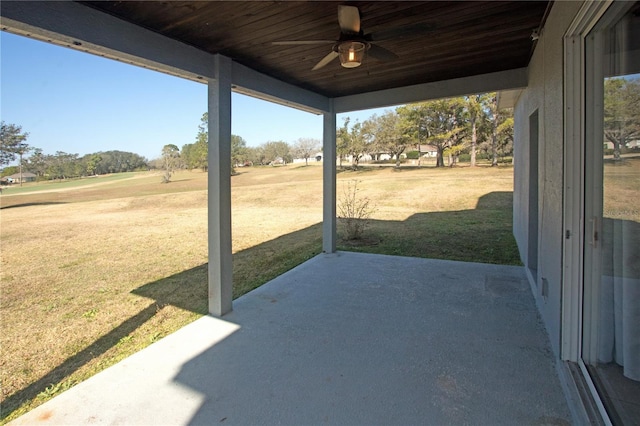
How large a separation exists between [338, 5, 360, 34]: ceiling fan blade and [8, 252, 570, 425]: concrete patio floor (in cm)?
231

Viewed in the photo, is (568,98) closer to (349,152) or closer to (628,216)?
(628,216)

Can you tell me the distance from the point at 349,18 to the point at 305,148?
3292 centimetres

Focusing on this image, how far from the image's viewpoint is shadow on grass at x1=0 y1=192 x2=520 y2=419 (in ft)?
9.32

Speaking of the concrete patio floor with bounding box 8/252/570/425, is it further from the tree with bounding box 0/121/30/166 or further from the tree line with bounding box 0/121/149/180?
the tree line with bounding box 0/121/149/180

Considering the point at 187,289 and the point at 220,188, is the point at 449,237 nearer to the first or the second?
the point at 187,289

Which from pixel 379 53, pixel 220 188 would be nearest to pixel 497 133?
pixel 379 53

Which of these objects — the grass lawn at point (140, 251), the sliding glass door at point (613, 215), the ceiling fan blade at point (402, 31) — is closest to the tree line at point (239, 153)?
the grass lawn at point (140, 251)

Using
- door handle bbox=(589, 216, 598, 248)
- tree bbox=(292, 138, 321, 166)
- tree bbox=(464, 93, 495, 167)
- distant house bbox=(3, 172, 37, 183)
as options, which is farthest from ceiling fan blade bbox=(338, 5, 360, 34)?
tree bbox=(292, 138, 321, 166)

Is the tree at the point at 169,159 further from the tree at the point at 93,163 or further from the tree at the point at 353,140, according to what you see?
the tree at the point at 353,140

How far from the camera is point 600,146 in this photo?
6.52 feet

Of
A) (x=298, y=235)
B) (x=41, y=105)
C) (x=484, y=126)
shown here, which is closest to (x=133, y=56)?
(x=298, y=235)

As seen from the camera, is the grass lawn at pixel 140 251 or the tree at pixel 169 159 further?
the tree at pixel 169 159

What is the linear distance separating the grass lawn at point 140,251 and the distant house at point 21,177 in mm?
1156

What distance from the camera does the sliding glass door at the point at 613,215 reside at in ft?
5.32
